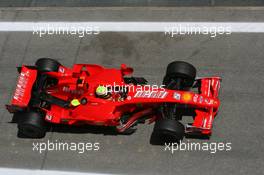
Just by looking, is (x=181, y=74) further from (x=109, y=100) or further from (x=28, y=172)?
(x=28, y=172)

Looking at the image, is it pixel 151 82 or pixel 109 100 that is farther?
pixel 151 82

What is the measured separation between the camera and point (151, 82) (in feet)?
32.5

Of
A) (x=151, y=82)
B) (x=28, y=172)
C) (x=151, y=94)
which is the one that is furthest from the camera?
(x=151, y=82)

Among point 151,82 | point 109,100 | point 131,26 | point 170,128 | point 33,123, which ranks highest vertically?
Result: point 131,26

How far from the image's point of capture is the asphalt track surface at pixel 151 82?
8.67 meters

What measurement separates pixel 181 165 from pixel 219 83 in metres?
2.05

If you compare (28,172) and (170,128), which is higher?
(170,128)

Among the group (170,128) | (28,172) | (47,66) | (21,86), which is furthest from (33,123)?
(170,128)

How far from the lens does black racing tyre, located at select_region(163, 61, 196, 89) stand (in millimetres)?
8961

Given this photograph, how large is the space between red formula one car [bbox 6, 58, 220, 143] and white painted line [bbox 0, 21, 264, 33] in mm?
2208

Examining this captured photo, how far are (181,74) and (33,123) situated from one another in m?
3.39

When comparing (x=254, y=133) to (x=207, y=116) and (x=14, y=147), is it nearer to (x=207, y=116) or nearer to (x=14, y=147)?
(x=207, y=116)

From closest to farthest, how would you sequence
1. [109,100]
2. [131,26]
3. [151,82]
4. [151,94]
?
[151,94] → [109,100] → [151,82] → [131,26]

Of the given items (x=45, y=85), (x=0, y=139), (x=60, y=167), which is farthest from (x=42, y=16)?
(x=60, y=167)
